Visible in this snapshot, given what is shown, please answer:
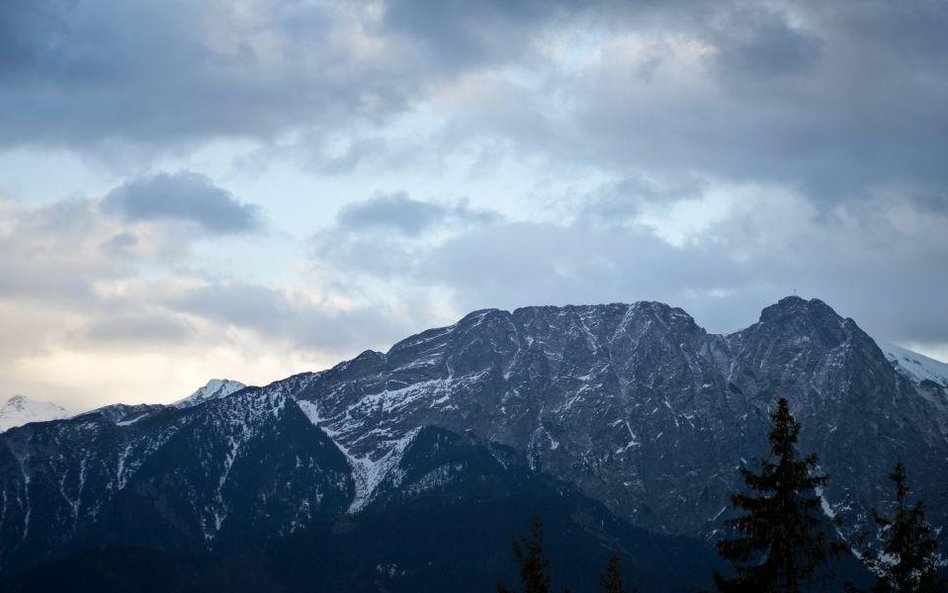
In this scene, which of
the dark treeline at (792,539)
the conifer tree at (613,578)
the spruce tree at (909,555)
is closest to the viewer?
the dark treeline at (792,539)

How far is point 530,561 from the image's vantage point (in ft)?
209

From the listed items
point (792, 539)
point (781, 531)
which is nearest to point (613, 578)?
point (781, 531)

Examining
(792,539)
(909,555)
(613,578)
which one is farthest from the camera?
(613,578)

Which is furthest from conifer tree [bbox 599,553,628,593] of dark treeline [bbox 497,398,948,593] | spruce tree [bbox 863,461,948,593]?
spruce tree [bbox 863,461,948,593]

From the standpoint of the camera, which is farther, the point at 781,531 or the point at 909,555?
the point at 909,555

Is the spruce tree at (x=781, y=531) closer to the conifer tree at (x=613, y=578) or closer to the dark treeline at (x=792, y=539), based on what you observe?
the dark treeline at (x=792, y=539)

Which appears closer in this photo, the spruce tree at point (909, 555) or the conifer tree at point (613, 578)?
the spruce tree at point (909, 555)

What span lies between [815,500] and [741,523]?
4086 millimetres

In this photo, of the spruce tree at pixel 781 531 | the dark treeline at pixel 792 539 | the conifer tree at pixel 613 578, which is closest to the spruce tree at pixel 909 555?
the dark treeline at pixel 792 539

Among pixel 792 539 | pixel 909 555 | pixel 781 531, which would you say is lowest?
pixel 909 555

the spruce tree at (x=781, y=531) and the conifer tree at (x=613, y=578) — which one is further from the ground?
the spruce tree at (x=781, y=531)

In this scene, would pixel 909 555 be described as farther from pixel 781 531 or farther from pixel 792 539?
pixel 781 531

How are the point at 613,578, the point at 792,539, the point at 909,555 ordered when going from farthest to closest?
the point at 613,578, the point at 909,555, the point at 792,539

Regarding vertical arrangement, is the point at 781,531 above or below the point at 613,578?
above
